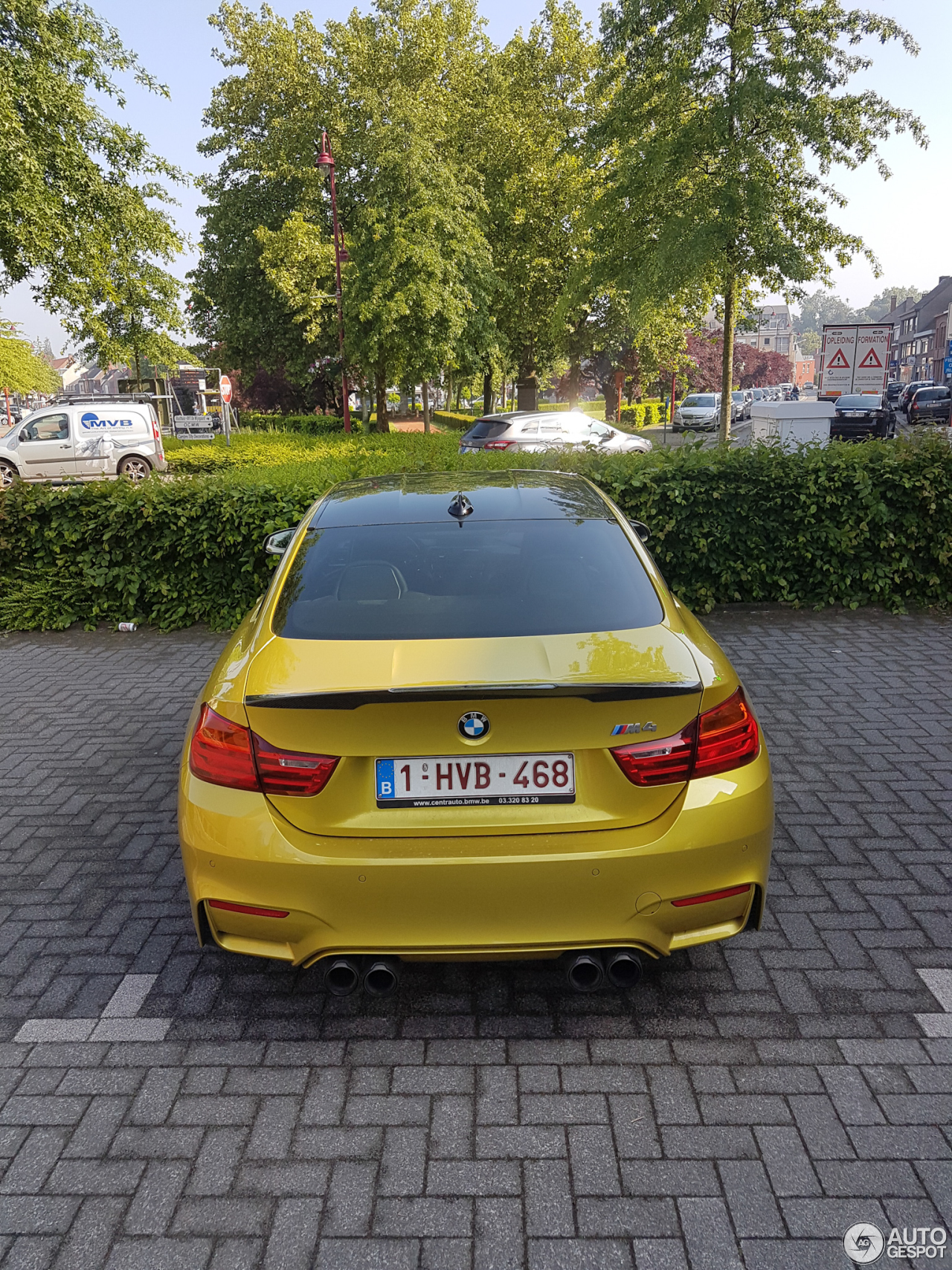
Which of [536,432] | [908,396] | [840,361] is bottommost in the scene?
[908,396]

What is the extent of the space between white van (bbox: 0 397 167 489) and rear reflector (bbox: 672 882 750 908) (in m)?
23.6

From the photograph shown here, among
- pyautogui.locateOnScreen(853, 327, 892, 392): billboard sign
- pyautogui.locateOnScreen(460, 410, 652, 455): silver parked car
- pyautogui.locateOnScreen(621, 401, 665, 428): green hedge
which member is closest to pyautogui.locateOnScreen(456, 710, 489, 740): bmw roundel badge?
pyautogui.locateOnScreen(460, 410, 652, 455): silver parked car

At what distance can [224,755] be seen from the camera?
274 centimetres

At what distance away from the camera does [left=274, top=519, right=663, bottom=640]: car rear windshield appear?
3.00 metres

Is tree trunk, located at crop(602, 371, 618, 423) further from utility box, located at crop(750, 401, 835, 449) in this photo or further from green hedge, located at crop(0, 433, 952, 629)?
green hedge, located at crop(0, 433, 952, 629)

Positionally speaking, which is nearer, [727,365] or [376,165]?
[727,365]

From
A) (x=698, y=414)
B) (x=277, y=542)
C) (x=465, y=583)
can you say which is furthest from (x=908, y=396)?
(x=465, y=583)

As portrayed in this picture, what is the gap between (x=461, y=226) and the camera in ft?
88.7

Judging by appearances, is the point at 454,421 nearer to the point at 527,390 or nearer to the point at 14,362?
the point at 527,390

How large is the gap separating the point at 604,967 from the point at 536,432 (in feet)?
57.2

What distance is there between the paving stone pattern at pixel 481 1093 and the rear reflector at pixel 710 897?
21.0 inches

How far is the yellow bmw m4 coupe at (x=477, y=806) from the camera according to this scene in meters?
2.57

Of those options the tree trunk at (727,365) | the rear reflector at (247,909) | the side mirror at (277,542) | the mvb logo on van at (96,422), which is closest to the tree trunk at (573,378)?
the mvb logo on van at (96,422)

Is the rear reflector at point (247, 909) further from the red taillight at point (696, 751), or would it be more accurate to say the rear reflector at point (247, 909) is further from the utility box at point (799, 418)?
the utility box at point (799, 418)
